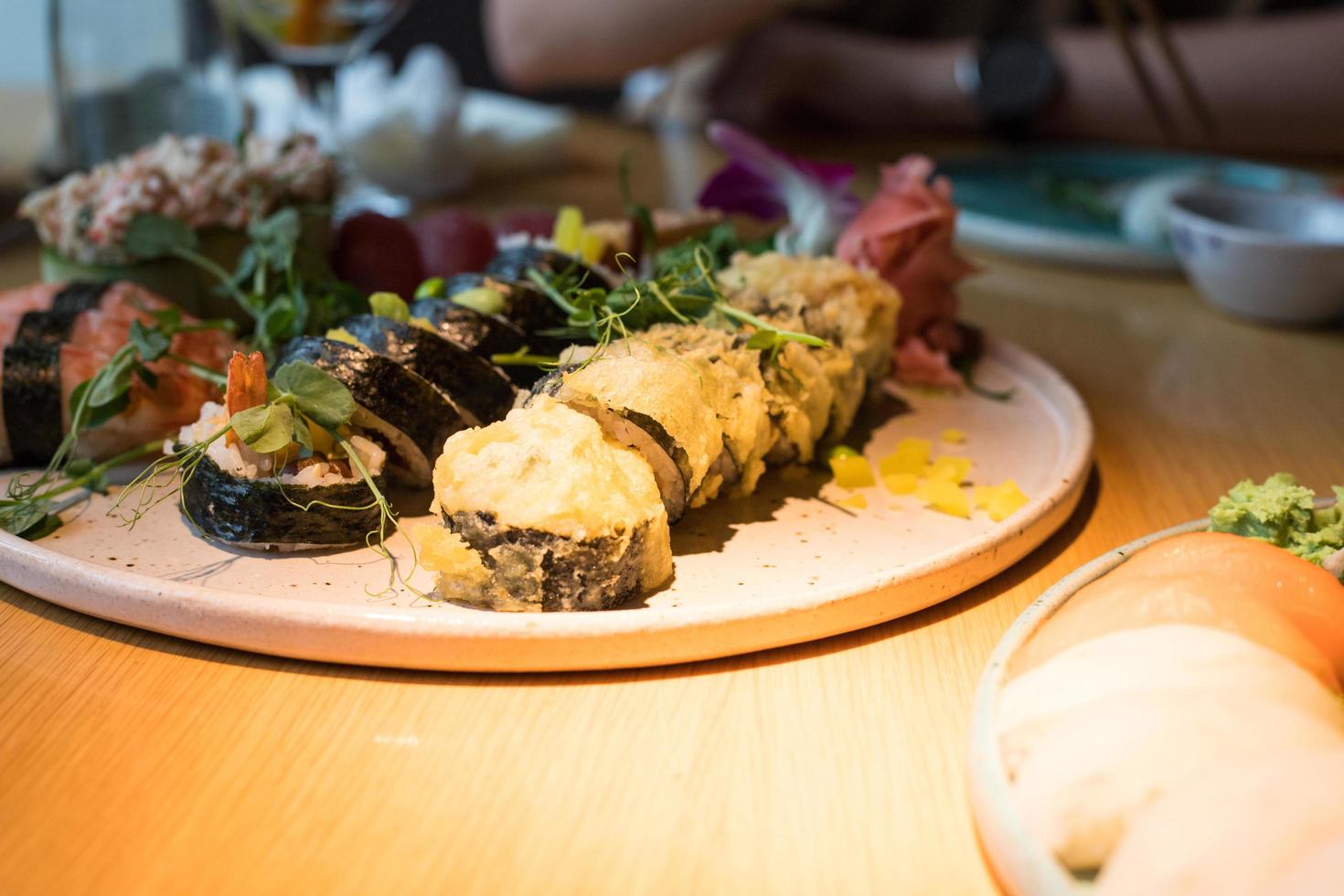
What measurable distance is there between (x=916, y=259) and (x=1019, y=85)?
2717 millimetres

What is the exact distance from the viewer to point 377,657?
124 cm

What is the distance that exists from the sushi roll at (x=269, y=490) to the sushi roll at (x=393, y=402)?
0.19 ft

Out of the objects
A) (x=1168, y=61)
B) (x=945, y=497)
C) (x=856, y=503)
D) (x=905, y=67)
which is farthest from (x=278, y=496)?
(x=905, y=67)

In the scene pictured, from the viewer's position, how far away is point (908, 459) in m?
1.73

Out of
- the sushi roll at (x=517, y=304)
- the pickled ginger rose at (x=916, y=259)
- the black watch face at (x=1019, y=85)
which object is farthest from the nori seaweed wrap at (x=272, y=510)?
the black watch face at (x=1019, y=85)

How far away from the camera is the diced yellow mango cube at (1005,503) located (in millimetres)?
1590

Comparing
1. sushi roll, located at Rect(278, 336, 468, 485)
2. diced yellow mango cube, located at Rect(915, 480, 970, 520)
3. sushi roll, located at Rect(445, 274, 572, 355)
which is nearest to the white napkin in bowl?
sushi roll, located at Rect(445, 274, 572, 355)

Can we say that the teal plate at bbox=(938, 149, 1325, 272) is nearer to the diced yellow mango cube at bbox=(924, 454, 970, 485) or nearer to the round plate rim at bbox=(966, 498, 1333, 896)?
the diced yellow mango cube at bbox=(924, 454, 970, 485)

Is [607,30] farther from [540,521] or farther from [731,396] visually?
[540,521]

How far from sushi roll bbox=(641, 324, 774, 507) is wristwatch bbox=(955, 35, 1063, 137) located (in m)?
3.26

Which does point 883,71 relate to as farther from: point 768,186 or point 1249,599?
point 1249,599

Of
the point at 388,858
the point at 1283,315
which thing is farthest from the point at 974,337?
the point at 388,858

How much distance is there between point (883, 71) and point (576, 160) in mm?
1505

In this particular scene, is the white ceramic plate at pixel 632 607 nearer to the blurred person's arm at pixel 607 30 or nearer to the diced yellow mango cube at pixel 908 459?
the diced yellow mango cube at pixel 908 459
